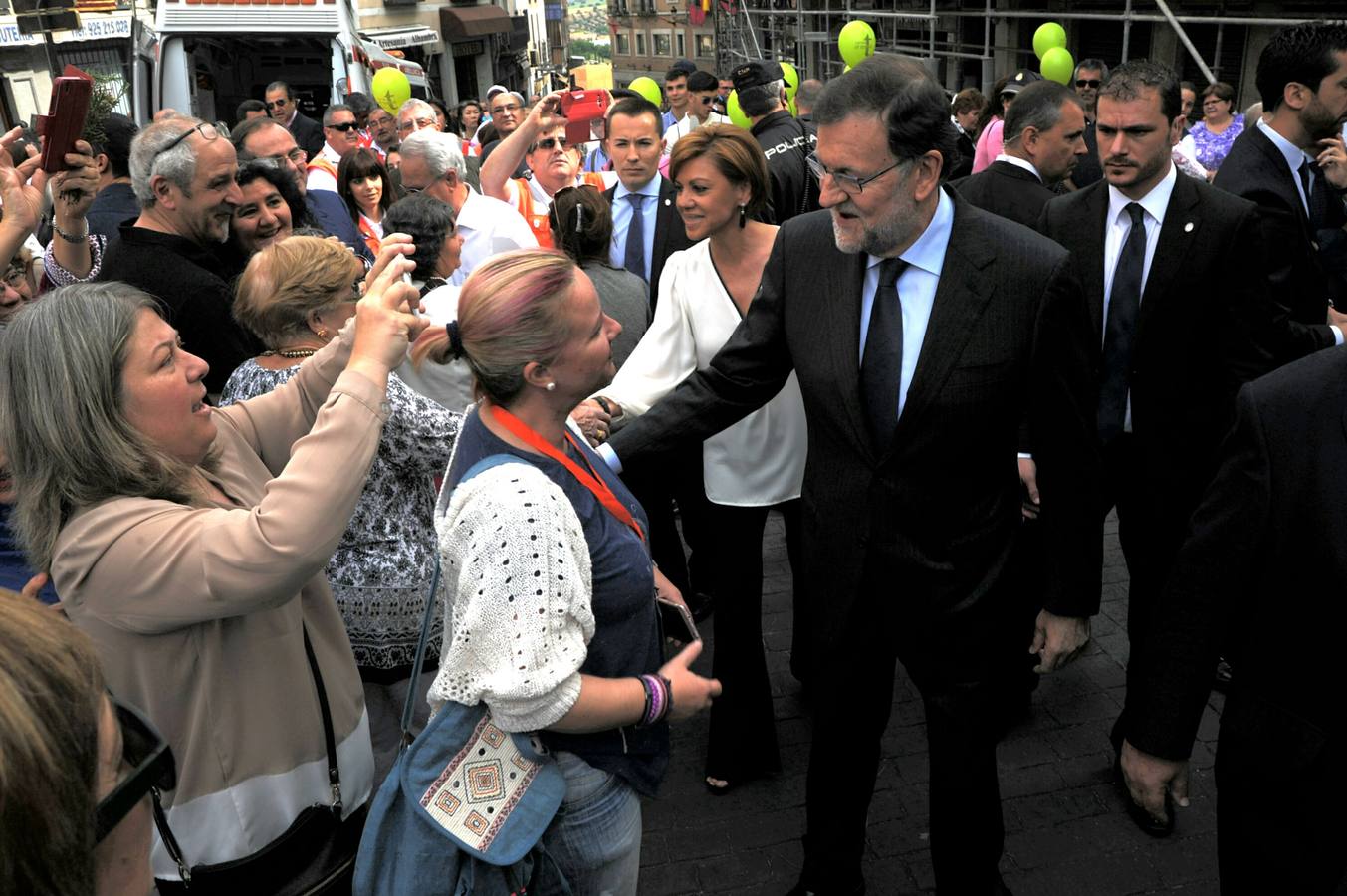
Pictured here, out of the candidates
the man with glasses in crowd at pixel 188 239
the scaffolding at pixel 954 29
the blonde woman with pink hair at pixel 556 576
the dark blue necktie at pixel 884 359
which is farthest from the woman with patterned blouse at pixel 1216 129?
the blonde woman with pink hair at pixel 556 576

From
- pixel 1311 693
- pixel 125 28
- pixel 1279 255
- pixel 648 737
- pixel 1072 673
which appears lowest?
pixel 1072 673

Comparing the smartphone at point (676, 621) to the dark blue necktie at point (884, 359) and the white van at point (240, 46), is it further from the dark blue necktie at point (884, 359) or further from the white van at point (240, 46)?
the white van at point (240, 46)

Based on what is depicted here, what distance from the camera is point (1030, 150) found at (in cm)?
510

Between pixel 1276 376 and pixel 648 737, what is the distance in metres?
1.34

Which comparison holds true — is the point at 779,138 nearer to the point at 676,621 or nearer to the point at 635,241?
the point at 635,241

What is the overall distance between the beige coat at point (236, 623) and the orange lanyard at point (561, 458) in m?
0.25

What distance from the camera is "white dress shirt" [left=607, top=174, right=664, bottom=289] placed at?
5.34 metres

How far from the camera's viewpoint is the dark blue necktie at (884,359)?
106 inches

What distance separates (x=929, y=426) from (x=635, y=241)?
301 centimetres

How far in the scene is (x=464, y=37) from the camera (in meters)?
31.3

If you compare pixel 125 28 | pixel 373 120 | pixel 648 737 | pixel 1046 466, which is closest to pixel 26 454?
pixel 648 737

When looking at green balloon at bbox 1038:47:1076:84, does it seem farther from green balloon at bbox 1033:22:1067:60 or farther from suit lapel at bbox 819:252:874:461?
suit lapel at bbox 819:252:874:461

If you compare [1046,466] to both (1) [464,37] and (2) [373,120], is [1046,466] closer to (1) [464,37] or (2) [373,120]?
(2) [373,120]

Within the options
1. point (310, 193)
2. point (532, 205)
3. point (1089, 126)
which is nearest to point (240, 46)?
point (532, 205)
